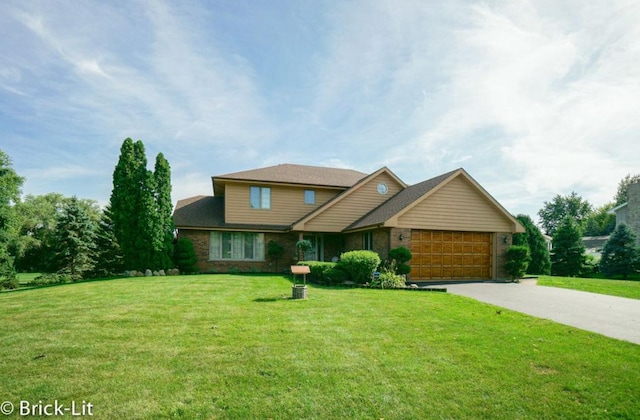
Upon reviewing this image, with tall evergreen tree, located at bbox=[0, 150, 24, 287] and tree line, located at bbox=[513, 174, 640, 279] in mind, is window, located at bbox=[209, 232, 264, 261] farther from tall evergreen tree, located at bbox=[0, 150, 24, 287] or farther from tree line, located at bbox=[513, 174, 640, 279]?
tree line, located at bbox=[513, 174, 640, 279]

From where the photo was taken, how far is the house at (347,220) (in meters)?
16.4

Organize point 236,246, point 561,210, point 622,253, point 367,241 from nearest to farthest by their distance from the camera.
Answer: point 367,241 → point 236,246 → point 622,253 → point 561,210

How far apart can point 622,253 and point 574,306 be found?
66.4 feet

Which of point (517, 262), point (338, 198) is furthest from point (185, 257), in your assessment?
point (517, 262)

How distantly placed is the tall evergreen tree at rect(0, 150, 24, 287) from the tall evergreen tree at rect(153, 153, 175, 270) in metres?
6.10

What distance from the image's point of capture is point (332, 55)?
528 inches

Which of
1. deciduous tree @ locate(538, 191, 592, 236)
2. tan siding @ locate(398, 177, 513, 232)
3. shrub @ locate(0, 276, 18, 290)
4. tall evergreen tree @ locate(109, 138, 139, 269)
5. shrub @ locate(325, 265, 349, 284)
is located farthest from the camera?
deciduous tree @ locate(538, 191, 592, 236)

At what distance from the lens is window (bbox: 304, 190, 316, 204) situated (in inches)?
867

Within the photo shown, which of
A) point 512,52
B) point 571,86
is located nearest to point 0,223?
point 512,52

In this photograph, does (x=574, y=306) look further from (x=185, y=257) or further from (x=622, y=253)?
(x=622, y=253)

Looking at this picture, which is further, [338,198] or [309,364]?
[338,198]

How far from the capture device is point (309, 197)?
72.5 feet

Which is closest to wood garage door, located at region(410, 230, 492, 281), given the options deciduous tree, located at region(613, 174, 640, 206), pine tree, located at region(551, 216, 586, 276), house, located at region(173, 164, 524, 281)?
house, located at region(173, 164, 524, 281)

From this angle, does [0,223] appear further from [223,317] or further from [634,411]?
[634,411]
